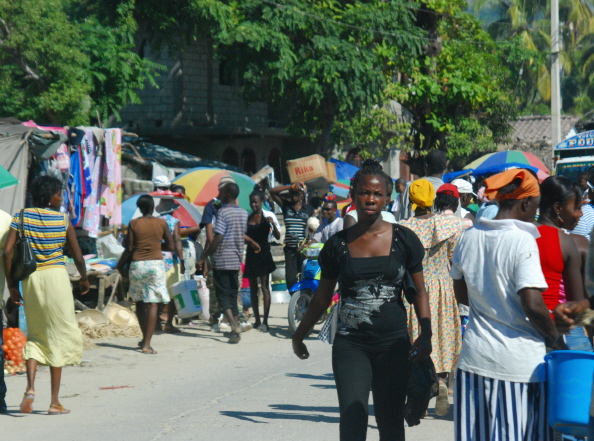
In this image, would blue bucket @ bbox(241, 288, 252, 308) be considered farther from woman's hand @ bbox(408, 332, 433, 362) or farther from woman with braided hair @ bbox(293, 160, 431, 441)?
woman's hand @ bbox(408, 332, 433, 362)

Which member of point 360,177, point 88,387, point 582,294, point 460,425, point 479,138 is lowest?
point 88,387

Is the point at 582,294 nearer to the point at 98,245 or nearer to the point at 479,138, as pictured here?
the point at 98,245

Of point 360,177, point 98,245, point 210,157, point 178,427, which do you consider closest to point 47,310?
point 178,427

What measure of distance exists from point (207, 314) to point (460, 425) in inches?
341

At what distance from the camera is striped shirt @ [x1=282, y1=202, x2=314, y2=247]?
41.6ft

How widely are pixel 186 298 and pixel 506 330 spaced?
8.12 metres

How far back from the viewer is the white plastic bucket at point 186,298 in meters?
11.8

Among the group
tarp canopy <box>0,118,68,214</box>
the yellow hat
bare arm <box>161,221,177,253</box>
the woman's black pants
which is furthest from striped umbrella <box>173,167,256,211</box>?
the woman's black pants

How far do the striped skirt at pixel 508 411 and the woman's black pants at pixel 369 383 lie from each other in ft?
1.81

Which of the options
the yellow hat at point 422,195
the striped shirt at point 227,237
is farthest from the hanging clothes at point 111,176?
the yellow hat at point 422,195

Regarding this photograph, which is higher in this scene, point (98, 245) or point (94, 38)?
point (94, 38)

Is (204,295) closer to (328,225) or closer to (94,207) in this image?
(94,207)

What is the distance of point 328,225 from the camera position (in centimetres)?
1165

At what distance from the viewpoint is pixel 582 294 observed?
175 inches
